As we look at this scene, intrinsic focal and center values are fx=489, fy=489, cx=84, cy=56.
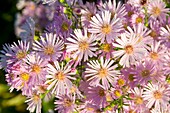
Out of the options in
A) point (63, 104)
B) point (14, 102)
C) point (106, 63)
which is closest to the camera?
point (106, 63)

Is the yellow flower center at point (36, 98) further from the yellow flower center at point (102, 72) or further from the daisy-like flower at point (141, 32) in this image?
the daisy-like flower at point (141, 32)

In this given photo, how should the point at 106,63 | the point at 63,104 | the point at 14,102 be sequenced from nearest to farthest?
the point at 106,63 → the point at 63,104 → the point at 14,102

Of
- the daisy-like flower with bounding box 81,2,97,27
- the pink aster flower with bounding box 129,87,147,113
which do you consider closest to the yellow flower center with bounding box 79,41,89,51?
the daisy-like flower with bounding box 81,2,97,27

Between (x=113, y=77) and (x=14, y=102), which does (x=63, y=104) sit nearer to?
(x=113, y=77)

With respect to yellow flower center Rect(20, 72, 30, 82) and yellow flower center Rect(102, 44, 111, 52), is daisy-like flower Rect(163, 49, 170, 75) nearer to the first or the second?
yellow flower center Rect(102, 44, 111, 52)

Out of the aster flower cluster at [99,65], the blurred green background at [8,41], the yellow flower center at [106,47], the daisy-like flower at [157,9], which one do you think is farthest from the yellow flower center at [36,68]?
the blurred green background at [8,41]

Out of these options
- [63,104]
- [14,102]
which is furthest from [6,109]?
[63,104]
